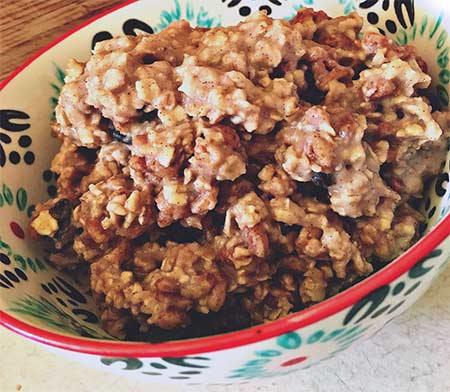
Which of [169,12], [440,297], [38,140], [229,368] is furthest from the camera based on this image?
[169,12]

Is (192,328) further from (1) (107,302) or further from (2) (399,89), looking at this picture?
(2) (399,89)

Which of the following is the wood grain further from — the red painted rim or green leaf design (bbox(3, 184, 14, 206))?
the red painted rim

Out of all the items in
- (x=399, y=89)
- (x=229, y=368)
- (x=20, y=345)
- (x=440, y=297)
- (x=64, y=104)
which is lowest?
(x=440, y=297)

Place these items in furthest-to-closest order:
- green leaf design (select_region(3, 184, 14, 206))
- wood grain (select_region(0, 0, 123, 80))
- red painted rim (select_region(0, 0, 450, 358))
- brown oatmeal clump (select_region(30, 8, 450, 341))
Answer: wood grain (select_region(0, 0, 123, 80)) < green leaf design (select_region(3, 184, 14, 206)) < brown oatmeal clump (select_region(30, 8, 450, 341)) < red painted rim (select_region(0, 0, 450, 358))

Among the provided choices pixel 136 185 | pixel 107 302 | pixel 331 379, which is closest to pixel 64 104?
pixel 136 185

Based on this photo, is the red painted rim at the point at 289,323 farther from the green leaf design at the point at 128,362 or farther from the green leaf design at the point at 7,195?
the green leaf design at the point at 7,195

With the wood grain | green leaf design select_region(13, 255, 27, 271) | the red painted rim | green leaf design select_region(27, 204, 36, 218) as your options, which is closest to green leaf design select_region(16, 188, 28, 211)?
green leaf design select_region(27, 204, 36, 218)
